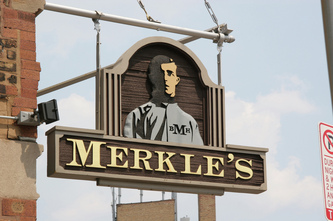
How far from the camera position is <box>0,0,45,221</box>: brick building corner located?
10125mm

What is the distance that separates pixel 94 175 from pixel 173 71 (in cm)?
220

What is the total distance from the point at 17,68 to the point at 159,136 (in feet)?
7.74

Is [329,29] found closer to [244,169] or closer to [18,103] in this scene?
[244,169]

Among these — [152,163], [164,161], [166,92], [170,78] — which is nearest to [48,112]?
[152,163]

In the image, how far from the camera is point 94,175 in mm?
10719

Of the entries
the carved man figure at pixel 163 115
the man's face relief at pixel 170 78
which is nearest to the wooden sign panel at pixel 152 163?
the carved man figure at pixel 163 115

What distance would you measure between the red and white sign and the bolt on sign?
141 inches

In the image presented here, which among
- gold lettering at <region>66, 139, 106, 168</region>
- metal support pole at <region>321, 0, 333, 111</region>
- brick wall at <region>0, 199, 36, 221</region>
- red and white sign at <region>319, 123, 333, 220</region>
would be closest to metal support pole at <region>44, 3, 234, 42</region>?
gold lettering at <region>66, 139, 106, 168</region>

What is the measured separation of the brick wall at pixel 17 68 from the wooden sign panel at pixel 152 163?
55 centimetres

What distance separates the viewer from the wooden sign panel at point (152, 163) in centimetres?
1065

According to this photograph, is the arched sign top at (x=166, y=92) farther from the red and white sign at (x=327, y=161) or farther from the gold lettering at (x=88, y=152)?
the red and white sign at (x=327, y=161)

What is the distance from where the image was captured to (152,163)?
11.2 metres

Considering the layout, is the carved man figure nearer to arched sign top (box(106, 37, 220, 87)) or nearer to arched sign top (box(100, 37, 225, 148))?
arched sign top (box(100, 37, 225, 148))

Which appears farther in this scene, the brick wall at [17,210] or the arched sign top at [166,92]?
the arched sign top at [166,92]
